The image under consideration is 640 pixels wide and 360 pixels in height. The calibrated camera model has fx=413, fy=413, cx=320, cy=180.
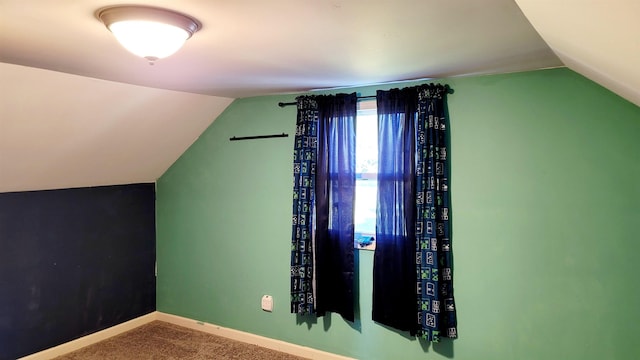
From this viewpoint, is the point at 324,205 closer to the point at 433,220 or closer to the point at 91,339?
the point at 433,220

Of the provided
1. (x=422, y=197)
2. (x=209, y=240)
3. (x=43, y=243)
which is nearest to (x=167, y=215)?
(x=209, y=240)

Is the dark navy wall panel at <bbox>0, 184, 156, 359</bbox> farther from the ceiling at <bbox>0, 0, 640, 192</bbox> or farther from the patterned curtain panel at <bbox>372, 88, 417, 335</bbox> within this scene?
the patterned curtain panel at <bbox>372, 88, 417, 335</bbox>

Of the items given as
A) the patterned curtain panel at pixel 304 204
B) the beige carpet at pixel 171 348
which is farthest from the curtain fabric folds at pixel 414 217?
the beige carpet at pixel 171 348

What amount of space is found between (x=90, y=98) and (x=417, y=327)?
256 centimetres

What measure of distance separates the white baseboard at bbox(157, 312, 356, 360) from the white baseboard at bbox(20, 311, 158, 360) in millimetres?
171

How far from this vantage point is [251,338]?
11.4ft

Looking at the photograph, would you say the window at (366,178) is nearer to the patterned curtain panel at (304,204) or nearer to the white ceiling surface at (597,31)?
the patterned curtain panel at (304,204)

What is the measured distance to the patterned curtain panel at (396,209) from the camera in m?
2.73

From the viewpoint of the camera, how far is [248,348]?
133 inches

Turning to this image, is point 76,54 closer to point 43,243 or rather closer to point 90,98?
point 90,98

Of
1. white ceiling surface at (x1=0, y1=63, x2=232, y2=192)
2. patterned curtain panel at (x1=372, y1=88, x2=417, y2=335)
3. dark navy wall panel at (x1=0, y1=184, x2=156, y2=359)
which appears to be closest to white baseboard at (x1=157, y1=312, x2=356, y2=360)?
dark navy wall panel at (x1=0, y1=184, x2=156, y2=359)

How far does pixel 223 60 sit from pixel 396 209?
1.47 m

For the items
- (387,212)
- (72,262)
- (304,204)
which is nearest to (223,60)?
(304,204)

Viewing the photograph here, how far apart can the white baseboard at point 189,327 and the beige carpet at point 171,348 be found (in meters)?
0.04
